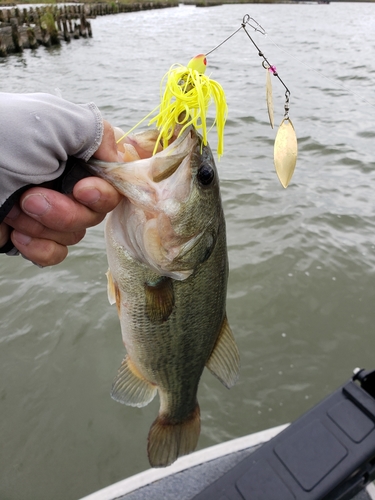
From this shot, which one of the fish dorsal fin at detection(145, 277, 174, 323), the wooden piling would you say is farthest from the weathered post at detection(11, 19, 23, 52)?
the fish dorsal fin at detection(145, 277, 174, 323)

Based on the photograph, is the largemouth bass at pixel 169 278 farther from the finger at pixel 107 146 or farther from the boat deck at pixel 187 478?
the boat deck at pixel 187 478

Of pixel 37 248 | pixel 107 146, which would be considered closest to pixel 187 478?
pixel 37 248

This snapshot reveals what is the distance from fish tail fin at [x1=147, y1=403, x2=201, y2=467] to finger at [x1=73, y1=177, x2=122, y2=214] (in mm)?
1313

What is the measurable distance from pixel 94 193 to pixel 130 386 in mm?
1140

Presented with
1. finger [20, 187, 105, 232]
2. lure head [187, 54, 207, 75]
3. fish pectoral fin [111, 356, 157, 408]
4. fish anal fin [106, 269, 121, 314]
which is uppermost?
lure head [187, 54, 207, 75]

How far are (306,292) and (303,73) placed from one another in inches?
398

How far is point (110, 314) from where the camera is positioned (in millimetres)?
4094

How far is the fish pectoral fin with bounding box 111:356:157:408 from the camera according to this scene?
2.01 m

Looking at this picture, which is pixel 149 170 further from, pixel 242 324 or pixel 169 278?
pixel 242 324

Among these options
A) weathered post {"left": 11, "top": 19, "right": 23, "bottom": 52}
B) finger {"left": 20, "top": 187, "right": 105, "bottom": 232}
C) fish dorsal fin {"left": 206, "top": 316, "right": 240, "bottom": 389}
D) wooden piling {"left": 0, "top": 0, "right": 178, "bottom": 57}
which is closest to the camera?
finger {"left": 20, "top": 187, "right": 105, "bottom": 232}

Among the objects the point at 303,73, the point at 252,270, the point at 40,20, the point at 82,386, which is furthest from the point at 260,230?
the point at 40,20

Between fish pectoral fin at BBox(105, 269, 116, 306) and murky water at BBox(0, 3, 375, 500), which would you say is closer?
fish pectoral fin at BBox(105, 269, 116, 306)

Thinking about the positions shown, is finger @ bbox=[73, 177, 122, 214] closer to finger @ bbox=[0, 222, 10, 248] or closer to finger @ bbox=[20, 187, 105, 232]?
finger @ bbox=[20, 187, 105, 232]

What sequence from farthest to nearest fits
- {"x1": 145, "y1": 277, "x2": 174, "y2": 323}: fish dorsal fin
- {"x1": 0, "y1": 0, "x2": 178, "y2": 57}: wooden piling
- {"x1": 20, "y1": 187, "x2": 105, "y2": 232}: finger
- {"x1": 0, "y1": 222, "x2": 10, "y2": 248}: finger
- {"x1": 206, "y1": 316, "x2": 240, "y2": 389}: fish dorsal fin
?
A: {"x1": 0, "y1": 0, "x2": 178, "y2": 57}: wooden piling
{"x1": 206, "y1": 316, "x2": 240, "y2": 389}: fish dorsal fin
{"x1": 145, "y1": 277, "x2": 174, "y2": 323}: fish dorsal fin
{"x1": 0, "y1": 222, "x2": 10, "y2": 248}: finger
{"x1": 20, "y1": 187, "x2": 105, "y2": 232}: finger
